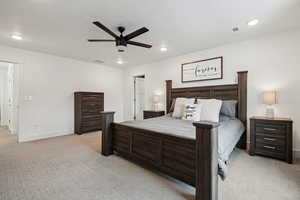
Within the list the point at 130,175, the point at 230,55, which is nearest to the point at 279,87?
the point at 230,55

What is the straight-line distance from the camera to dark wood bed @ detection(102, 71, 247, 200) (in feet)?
4.77

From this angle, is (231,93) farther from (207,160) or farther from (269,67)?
(207,160)

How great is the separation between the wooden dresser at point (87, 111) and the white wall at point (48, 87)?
367mm

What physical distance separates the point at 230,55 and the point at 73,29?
3470 mm

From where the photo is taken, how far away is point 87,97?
4621mm

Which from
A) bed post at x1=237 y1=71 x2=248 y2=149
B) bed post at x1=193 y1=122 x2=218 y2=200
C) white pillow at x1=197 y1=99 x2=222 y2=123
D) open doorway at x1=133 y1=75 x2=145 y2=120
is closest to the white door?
open doorway at x1=133 y1=75 x2=145 y2=120

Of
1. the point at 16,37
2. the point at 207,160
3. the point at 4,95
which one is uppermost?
the point at 16,37

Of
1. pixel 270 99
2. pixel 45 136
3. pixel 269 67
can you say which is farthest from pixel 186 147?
pixel 45 136

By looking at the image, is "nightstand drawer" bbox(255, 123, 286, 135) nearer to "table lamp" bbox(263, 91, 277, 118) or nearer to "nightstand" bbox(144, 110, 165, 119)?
"table lamp" bbox(263, 91, 277, 118)

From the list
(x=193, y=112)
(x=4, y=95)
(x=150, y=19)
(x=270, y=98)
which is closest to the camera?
(x=150, y=19)

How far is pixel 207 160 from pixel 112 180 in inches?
51.9

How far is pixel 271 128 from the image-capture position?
2641mm

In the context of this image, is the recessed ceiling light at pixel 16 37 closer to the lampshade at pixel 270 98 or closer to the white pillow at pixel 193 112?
the white pillow at pixel 193 112

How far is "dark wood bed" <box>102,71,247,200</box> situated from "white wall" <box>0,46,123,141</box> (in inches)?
98.0
